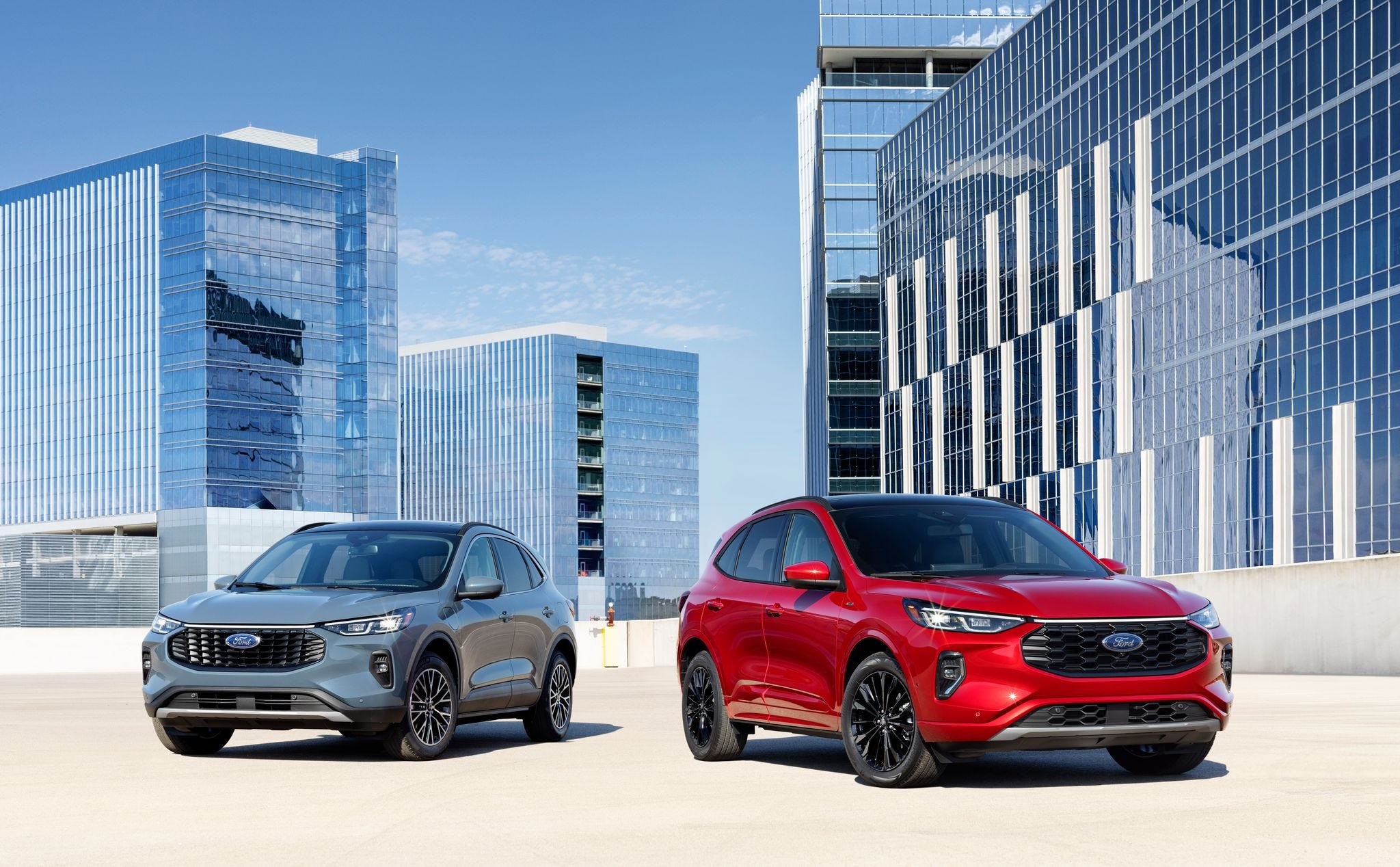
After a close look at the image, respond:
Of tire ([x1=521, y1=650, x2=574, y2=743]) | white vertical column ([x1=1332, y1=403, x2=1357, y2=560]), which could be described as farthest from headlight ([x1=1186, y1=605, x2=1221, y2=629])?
white vertical column ([x1=1332, y1=403, x2=1357, y2=560])

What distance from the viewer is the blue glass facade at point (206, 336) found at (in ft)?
440

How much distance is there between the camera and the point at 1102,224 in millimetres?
79188

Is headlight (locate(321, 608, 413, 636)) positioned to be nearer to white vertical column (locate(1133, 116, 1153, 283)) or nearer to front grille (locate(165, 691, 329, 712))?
front grille (locate(165, 691, 329, 712))

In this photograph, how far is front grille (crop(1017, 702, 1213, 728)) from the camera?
950 centimetres

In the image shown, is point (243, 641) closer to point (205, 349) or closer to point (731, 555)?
point (731, 555)

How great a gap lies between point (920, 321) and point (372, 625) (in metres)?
91.3

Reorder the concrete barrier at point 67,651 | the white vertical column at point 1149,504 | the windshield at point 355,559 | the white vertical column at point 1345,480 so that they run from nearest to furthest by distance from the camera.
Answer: the windshield at point 355,559 → the concrete barrier at point 67,651 → the white vertical column at point 1345,480 → the white vertical column at point 1149,504

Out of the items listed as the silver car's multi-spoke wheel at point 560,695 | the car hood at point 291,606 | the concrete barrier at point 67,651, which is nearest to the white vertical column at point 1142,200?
the concrete barrier at point 67,651

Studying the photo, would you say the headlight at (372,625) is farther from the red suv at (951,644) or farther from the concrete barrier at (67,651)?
the concrete barrier at (67,651)

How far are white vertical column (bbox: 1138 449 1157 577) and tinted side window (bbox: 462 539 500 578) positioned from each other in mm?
64517

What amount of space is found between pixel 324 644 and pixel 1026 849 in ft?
19.5

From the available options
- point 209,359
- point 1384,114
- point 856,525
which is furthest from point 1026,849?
point 209,359

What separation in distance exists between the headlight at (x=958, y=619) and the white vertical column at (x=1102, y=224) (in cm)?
7141

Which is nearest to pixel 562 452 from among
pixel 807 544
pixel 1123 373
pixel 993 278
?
Result: pixel 993 278
